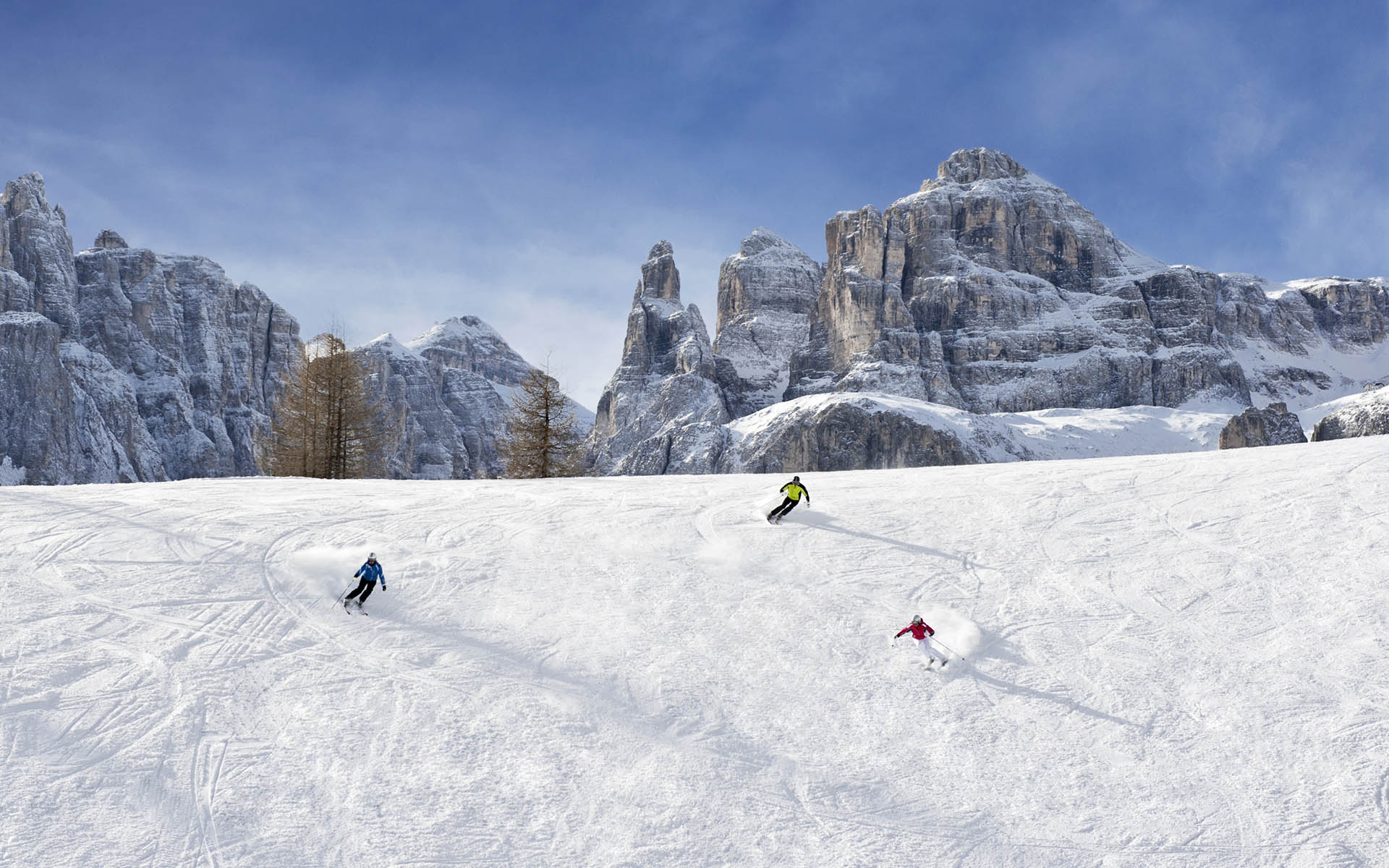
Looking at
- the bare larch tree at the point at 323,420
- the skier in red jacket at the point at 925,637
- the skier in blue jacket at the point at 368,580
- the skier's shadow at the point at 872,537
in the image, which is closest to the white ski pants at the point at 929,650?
the skier in red jacket at the point at 925,637

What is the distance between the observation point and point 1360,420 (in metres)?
109

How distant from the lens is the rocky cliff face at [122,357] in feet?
409

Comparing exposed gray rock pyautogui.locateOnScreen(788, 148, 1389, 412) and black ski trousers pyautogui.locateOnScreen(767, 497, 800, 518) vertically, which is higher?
exposed gray rock pyautogui.locateOnScreen(788, 148, 1389, 412)

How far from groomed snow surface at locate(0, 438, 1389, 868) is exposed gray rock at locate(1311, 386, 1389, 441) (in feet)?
384

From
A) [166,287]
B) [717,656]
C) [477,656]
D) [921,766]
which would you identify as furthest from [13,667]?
[166,287]

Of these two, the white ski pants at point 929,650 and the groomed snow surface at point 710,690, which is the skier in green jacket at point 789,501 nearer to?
the groomed snow surface at point 710,690

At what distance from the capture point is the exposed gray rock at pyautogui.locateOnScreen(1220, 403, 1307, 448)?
10894cm

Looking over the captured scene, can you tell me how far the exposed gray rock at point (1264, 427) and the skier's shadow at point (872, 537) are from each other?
112844 mm

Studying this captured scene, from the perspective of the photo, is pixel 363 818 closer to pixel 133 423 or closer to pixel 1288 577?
pixel 1288 577

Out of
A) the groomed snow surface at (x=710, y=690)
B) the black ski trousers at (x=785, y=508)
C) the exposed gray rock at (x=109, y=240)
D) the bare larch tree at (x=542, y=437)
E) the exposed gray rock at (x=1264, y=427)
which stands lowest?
the groomed snow surface at (x=710, y=690)

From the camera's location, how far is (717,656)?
37.2 feet

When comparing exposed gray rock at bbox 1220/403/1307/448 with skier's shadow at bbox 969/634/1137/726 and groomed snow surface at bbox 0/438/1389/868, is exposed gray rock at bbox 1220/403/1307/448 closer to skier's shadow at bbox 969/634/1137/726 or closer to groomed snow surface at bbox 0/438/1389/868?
groomed snow surface at bbox 0/438/1389/868

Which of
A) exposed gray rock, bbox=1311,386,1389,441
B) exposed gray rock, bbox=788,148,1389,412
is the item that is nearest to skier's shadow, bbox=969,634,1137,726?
exposed gray rock, bbox=1311,386,1389,441

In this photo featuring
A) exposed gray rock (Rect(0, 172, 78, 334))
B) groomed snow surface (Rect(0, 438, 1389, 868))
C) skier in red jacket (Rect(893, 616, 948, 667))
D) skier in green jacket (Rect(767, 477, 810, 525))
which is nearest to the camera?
groomed snow surface (Rect(0, 438, 1389, 868))
